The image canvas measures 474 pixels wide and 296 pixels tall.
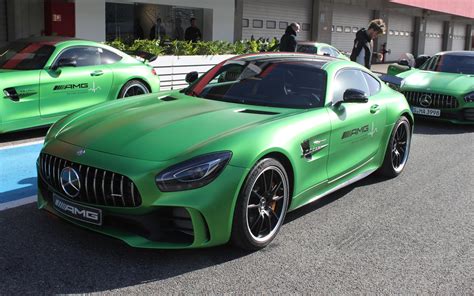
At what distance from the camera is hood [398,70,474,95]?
953cm

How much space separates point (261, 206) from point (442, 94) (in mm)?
6710

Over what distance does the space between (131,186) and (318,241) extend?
1554 millimetres

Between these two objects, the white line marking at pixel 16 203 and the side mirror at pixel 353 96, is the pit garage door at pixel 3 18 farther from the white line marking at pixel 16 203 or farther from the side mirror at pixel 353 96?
the side mirror at pixel 353 96

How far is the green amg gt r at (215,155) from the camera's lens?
3438 millimetres

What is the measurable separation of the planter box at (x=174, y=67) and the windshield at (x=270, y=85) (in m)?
7.31

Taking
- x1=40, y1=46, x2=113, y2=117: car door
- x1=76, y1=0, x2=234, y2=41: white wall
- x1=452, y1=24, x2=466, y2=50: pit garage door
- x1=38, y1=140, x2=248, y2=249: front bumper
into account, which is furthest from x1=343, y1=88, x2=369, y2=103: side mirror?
x1=452, y1=24, x2=466, y2=50: pit garage door

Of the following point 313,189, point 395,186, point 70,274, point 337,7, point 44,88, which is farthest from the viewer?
point 337,7

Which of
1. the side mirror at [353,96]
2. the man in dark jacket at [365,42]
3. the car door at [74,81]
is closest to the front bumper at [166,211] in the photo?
the side mirror at [353,96]

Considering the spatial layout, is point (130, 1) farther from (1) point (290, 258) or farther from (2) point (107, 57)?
(1) point (290, 258)

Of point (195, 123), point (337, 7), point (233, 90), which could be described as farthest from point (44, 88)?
point (337, 7)

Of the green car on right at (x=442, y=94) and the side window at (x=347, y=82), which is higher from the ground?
the side window at (x=347, y=82)

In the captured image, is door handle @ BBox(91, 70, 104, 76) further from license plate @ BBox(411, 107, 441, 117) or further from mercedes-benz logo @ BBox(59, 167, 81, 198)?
license plate @ BBox(411, 107, 441, 117)

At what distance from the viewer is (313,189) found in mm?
4418

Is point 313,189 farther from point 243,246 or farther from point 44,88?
point 44,88
